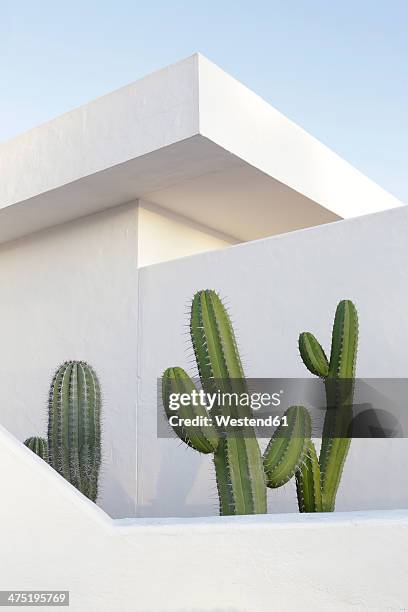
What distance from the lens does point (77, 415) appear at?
574 centimetres

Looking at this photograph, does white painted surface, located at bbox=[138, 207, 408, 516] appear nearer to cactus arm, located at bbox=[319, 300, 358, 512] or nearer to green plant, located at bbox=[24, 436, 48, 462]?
cactus arm, located at bbox=[319, 300, 358, 512]

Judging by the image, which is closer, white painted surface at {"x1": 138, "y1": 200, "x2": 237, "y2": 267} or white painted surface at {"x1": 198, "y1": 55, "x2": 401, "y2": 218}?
white painted surface at {"x1": 198, "y1": 55, "x2": 401, "y2": 218}

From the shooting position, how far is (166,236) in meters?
8.27

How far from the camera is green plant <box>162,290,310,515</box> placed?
12.7 feet

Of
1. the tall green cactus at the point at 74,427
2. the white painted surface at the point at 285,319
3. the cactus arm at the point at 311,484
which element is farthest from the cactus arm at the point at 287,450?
the tall green cactus at the point at 74,427

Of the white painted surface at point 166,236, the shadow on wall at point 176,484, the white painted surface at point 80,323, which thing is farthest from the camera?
the white painted surface at point 166,236

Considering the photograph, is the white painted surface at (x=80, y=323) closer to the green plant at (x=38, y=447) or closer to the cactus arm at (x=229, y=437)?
the green plant at (x=38, y=447)

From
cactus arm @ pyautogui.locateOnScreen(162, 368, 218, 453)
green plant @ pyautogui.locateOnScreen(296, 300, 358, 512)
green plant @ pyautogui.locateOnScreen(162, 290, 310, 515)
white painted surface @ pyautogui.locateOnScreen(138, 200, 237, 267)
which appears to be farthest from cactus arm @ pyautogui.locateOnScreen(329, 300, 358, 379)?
white painted surface @ pyautogui.locateOnScreen(138, 200, 237, 267)

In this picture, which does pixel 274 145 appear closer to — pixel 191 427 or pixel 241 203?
pixel 241 203

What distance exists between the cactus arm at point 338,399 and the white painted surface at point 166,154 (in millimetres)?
2287

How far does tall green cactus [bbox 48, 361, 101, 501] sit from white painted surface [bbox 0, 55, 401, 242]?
226 cm

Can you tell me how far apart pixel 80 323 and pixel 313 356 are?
A: 12.5 ft

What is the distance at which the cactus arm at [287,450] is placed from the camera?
4027mm

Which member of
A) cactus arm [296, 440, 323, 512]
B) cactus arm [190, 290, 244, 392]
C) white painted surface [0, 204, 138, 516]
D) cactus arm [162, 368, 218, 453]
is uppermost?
white painted surface [0, 204, 138, 516]
